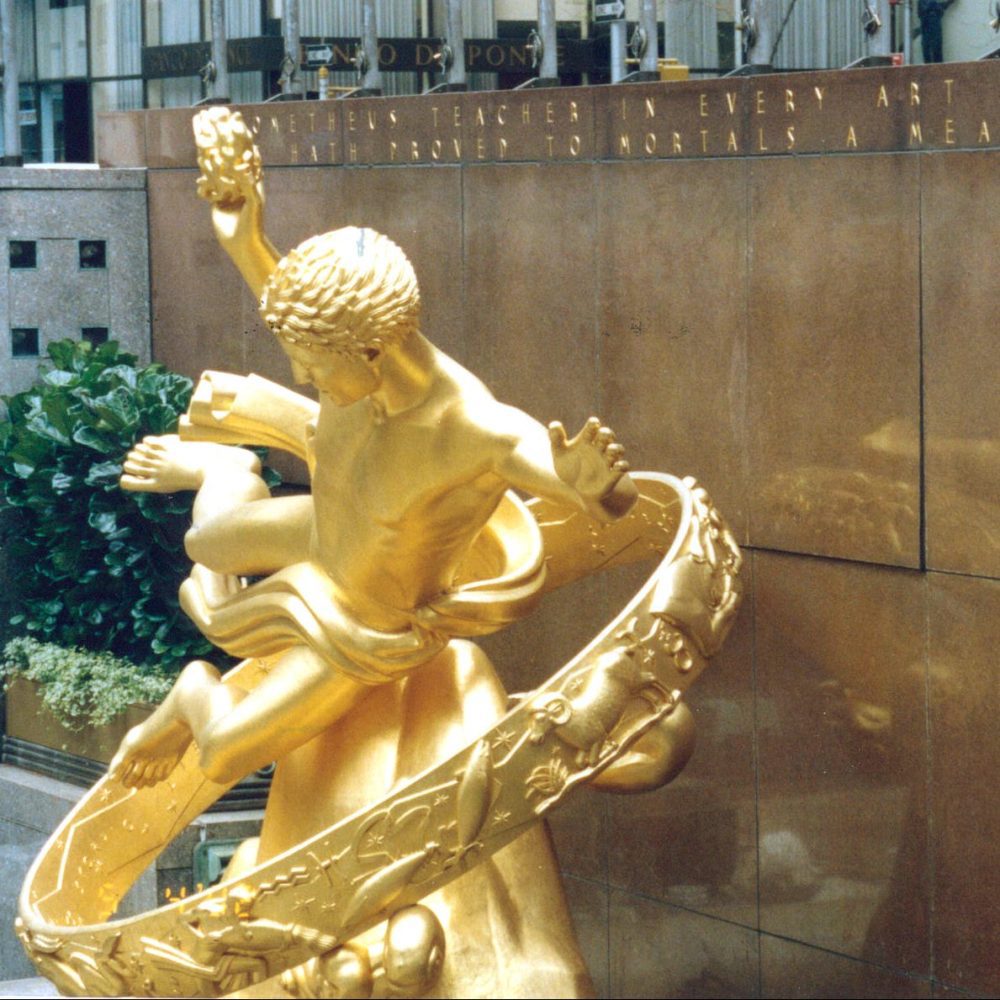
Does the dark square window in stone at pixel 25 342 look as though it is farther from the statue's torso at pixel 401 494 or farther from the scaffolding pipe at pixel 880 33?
the statue's torso at pixel 401 494

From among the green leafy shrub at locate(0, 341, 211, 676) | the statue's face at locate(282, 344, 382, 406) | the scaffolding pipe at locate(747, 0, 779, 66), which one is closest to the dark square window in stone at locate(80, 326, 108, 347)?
the green leafy shrub at locate(0, 341, 211, 676)

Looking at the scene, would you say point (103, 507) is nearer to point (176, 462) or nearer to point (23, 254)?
point (23, 254)

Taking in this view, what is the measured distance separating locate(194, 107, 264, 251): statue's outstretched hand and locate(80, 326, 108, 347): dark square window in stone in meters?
5.02

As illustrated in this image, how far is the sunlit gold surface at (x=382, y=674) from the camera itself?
6.23 metres

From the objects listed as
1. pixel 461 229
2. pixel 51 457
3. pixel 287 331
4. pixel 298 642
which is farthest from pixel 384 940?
pixel 51 457

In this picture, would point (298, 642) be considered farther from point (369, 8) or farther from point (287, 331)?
point (369, 8)

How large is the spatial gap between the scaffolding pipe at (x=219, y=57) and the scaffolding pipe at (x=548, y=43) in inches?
94.5

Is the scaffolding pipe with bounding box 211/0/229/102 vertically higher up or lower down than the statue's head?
higher up

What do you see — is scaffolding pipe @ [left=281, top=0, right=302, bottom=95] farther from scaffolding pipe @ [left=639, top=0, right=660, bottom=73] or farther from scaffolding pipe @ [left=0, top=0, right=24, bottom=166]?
scaffolding pipe @ [left=639, top=0, right=660, bottom=73]

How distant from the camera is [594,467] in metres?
5.96

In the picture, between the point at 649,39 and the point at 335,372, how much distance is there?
3.98 metres

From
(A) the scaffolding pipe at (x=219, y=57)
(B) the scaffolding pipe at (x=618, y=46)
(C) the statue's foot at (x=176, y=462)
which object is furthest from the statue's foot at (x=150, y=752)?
(A) the scaffolding pipe at (x=219, y=57)

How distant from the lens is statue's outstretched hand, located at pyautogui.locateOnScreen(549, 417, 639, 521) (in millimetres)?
5941

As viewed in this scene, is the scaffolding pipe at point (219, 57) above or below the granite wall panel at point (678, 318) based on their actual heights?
above
